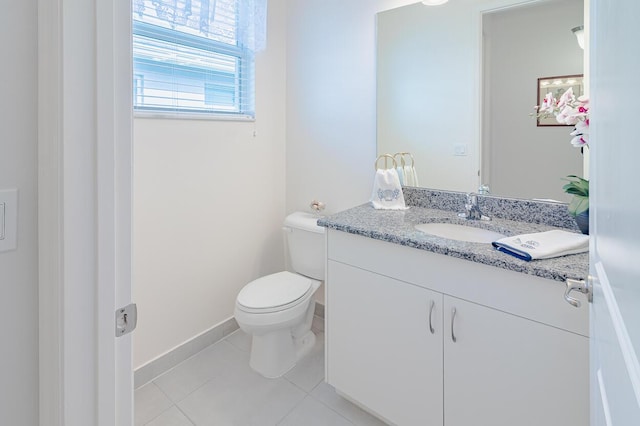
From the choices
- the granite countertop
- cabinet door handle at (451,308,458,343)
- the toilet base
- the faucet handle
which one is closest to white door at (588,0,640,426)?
the granite countertop

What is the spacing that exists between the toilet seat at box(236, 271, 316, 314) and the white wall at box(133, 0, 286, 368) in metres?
0.35

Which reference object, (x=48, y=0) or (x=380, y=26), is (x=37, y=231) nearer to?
(x=48, y=0)

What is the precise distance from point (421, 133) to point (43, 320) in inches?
66.6

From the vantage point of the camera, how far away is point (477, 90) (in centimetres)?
167

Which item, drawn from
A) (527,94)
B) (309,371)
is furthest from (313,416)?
(527,94)

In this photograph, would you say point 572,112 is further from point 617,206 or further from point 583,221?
point 617,206

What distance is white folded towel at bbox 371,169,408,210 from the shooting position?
1.85m

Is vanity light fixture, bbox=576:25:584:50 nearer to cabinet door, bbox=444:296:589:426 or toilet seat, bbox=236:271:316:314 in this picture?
cabinet door, bbox=444:296:589:426

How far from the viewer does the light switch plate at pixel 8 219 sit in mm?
582

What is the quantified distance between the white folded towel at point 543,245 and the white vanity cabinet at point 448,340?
0.07 m

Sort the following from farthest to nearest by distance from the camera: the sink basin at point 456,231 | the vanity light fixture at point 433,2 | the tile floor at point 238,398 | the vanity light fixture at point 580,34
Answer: the vanity light fixture at point 433,2, the tile floor at point 238,398, the sink basin at point 456,231, the vanity light fixture at point 580,34

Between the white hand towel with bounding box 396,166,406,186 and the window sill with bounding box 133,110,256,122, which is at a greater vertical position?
the window sill with bounding box 133,110,256,122

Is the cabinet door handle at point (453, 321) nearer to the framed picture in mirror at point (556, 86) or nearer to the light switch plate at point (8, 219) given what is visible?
the framed picture in mirror at point (556, 86)

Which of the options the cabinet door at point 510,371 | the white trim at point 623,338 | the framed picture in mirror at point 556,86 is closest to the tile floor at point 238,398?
the cabinet door at point 510,371
